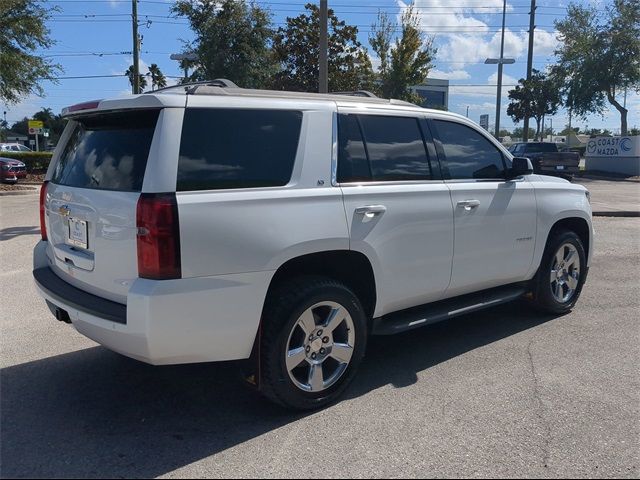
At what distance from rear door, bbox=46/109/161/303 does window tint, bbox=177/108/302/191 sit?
0.25 meters

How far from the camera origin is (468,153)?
5.01 meters

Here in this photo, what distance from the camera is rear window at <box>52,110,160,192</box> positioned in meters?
3.39

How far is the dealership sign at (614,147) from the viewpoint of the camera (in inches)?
1197

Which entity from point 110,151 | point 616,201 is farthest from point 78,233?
point 616,201

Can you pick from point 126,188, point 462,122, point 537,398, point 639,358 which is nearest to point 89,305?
point 126,188

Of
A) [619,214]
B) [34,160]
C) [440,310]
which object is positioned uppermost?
[34,160]

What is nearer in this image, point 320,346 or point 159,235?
point 159,235

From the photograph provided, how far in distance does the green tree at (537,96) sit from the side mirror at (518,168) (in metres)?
35.0

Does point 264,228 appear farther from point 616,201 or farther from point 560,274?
point 616,201

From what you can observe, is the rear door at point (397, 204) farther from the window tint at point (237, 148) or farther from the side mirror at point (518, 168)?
the side mirror at point (518, 168)

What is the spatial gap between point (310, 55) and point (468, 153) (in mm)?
19248

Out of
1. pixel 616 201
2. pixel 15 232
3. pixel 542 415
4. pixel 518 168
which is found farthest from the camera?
pixel 616 201

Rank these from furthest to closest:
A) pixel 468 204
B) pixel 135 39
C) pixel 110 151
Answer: pixel 135 39 < pixel 468 204 < pixel 110 151

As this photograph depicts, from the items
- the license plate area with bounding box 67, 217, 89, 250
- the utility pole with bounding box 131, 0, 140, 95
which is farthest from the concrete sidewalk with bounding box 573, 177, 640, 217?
the utility pole with bounding box 131, 0, 140, 95
